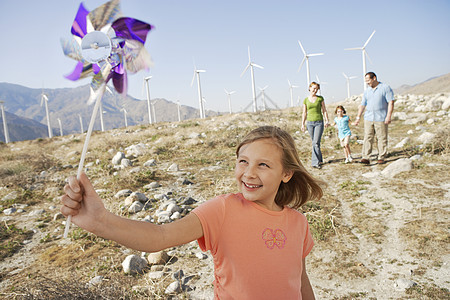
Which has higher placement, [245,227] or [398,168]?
[245,227]

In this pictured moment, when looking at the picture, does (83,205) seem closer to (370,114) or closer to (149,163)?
(370,114)

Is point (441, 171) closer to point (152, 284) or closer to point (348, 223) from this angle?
point (348, 223)

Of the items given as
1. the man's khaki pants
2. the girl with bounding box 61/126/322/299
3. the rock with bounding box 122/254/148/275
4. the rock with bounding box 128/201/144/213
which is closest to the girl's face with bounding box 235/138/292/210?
the girl with bounding box 61/126/322/299

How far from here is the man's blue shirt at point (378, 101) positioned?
702cm

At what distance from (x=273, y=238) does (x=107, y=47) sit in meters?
1.28

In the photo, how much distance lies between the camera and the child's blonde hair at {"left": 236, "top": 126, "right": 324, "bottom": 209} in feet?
5.53

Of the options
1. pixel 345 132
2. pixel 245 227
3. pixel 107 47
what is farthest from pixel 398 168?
pixel 107 47

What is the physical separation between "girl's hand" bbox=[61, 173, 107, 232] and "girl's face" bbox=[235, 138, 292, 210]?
2.36 ft

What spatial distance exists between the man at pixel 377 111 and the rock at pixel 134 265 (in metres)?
6.05

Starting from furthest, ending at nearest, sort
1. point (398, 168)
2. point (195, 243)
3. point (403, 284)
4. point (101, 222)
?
point (398, 168) → point (195, 243) → point (403, 284) → point (101, 222)

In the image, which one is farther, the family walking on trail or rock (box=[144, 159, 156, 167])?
rock (box=[144, 159, 156, 167])

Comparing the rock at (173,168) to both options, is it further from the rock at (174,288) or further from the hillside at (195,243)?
the rock at (174,288)

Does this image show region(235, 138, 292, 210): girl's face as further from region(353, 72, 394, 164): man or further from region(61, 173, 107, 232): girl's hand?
region(353, 72, 394, 164): man

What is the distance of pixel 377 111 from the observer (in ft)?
23.6
